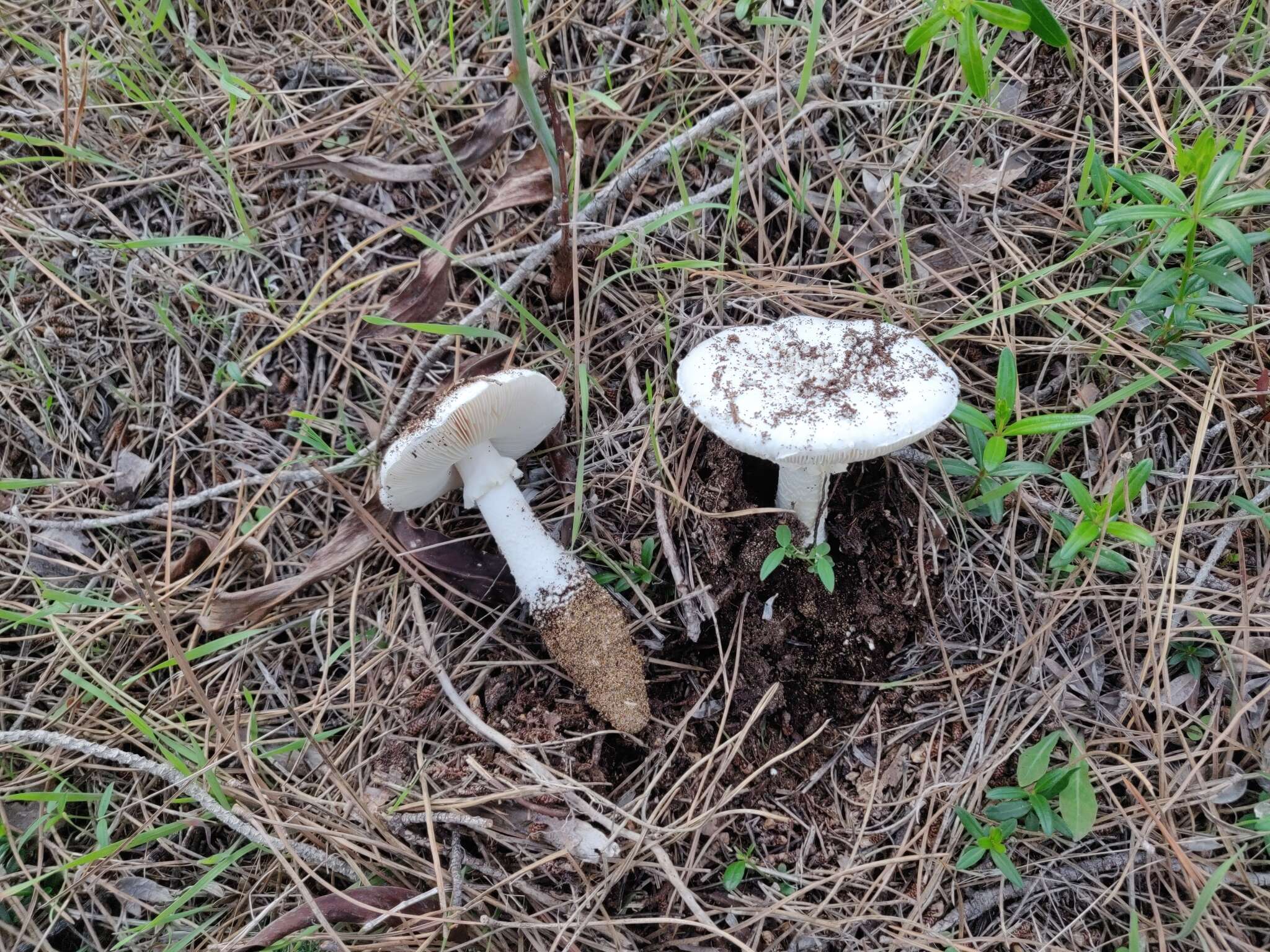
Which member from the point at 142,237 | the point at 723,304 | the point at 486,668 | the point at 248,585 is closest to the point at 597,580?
the point at 486,668

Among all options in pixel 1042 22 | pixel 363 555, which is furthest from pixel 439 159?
pixel 1042 22

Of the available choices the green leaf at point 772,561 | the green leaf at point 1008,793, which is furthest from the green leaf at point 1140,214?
the green leaf at point 1008,793

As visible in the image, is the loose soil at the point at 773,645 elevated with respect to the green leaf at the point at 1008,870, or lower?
elevated

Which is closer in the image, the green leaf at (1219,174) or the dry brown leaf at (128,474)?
the green leaf at (1219,174)

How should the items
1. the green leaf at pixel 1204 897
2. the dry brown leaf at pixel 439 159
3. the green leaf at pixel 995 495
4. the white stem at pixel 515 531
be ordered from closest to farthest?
the green leaf at pixel 1204 897, the green leaf at pixel 995 495, the white stem at pixel 515 531, the dry brown leaf at pixel 439 159

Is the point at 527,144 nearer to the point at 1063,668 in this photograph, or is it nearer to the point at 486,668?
the point at 486,668

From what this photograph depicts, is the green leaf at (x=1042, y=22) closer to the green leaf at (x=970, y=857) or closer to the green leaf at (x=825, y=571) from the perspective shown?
the green leaf at (x=825, y=571)
